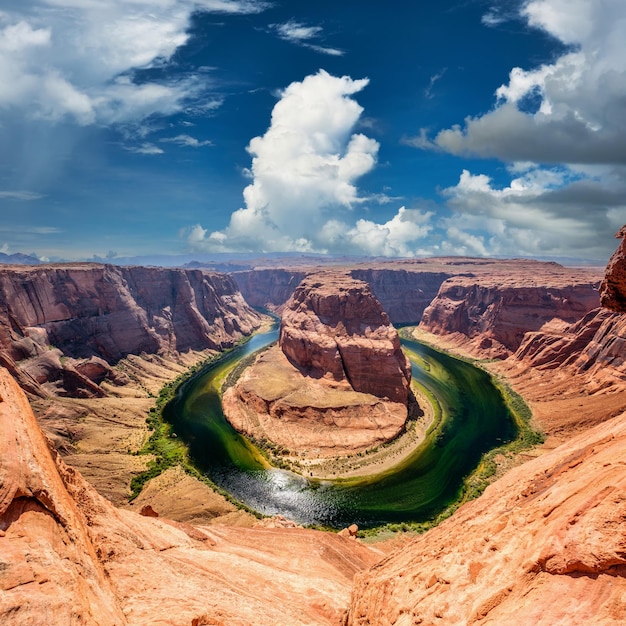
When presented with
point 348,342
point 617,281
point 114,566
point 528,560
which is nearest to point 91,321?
point 348,342

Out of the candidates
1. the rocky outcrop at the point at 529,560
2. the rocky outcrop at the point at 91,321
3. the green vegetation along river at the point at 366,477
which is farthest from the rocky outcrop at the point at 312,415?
the rocky outcrop at the point at 529,560

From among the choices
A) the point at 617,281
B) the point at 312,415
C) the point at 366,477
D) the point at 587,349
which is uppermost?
the point at 617,281

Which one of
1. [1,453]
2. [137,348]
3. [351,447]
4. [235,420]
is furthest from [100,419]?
[1,453]

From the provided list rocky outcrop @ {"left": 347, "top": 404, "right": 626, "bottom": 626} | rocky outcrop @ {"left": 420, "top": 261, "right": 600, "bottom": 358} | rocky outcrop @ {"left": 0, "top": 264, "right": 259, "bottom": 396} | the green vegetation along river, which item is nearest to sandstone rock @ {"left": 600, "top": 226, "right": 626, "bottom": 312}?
rocky outcrop @ {"left": 347, "top": 404, "right": 626, "bottom": 626}

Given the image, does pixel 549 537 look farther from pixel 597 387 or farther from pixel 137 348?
pixel 137 348

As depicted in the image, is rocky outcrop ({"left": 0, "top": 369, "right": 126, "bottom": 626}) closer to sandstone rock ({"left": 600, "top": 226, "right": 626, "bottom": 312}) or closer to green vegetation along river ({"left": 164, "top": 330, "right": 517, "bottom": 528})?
sandstone rock ({"left": 600, "top": 226, "right": 626, "bottom": 312})

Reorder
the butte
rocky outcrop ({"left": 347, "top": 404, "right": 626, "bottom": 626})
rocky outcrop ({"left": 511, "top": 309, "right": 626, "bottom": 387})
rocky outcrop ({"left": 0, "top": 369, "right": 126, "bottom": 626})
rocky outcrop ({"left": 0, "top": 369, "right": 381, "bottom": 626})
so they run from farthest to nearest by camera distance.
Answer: rocky outcrop ({"left": 511, "top": 309, "right": 626, "bottom": 387}) → the butte → rocky outcrop ({"left": 0, "top": 369, "right": 381, "bottom": 626}) → rocky outcrop ({"left": 0, "top": 369, "right": 126, "bottom": 626}) → rocky outcrop ({"left": 347, "top": 404, "right": 626, "bottom": 626})

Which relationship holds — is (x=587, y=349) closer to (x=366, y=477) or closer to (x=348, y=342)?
(x=348, y=342)
